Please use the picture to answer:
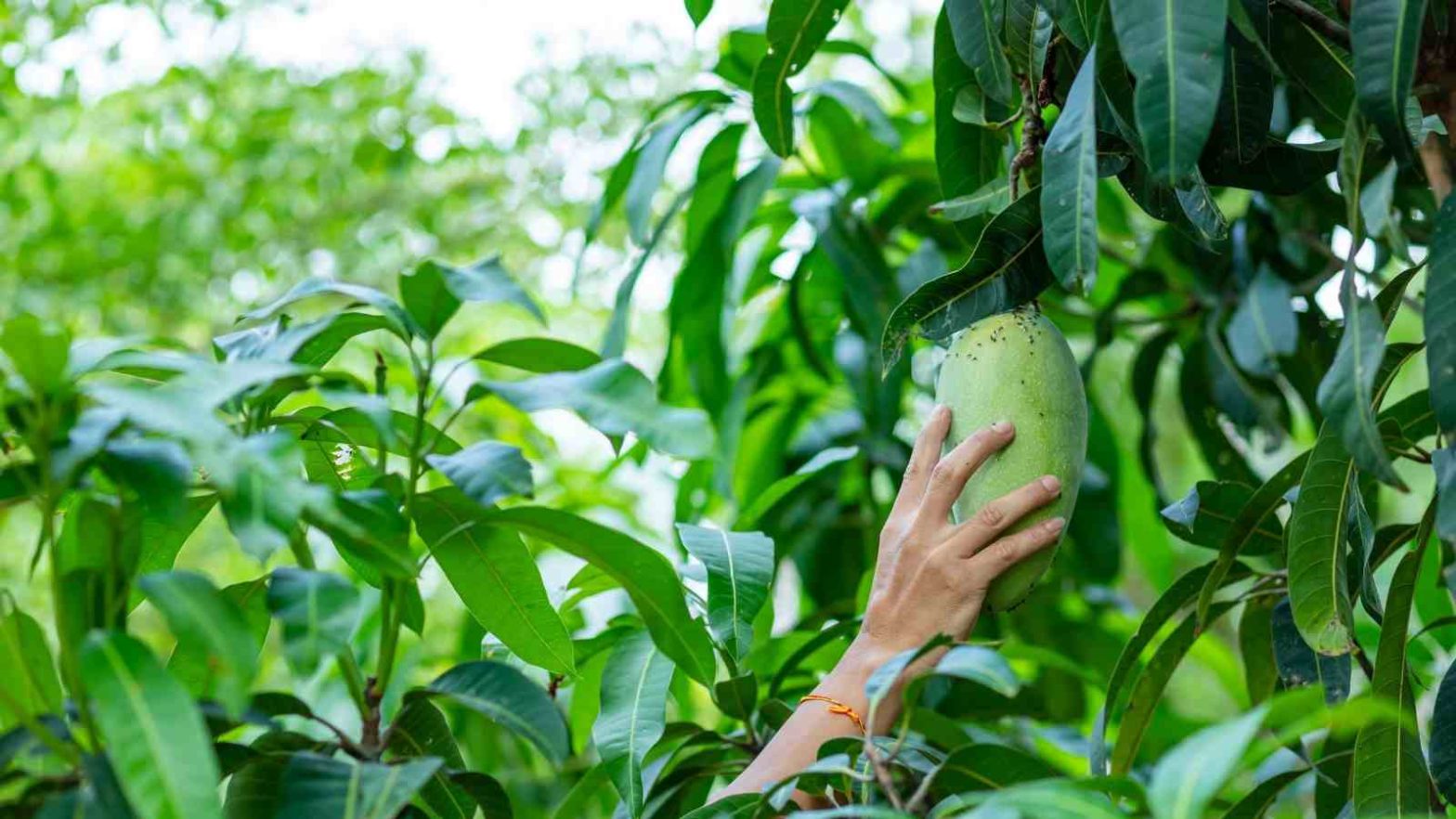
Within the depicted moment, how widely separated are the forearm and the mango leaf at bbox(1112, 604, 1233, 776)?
8.0 inches

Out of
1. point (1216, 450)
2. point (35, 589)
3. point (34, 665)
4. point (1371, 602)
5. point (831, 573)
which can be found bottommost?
point (35, 589)

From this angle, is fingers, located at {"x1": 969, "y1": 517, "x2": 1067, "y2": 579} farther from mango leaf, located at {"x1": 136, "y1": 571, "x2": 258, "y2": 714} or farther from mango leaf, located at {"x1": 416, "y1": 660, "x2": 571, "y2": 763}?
mango leaf, located at {"x1": 136, "y1": 571, "x2": 258, "y2": 714}

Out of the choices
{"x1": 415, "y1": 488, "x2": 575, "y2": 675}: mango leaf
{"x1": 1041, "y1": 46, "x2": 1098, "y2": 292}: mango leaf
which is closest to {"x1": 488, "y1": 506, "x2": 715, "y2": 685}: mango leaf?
{"x1": 415, "y1": 488, "x2": 575, "y2": 675}: mango leaf

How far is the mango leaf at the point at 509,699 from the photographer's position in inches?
28.5

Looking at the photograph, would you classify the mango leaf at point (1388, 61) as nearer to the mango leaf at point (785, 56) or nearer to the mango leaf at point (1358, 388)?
the mango leaf at point (1358, 388)

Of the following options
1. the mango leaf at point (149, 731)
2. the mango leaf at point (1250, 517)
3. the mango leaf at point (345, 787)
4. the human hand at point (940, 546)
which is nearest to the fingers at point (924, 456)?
the human hand at point (940, 546)

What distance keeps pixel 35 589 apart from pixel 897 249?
238 centimetres

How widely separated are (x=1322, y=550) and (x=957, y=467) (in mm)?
227

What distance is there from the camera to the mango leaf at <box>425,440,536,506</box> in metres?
0.69

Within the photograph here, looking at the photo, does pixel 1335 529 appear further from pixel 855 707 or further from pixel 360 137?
pixel 360 137

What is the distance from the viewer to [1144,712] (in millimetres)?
1099

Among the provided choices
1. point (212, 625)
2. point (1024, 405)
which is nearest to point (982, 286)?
point (1024, 405)

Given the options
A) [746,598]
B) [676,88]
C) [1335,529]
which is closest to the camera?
[1335,529]

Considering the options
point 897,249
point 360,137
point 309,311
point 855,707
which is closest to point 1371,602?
point 855,707
